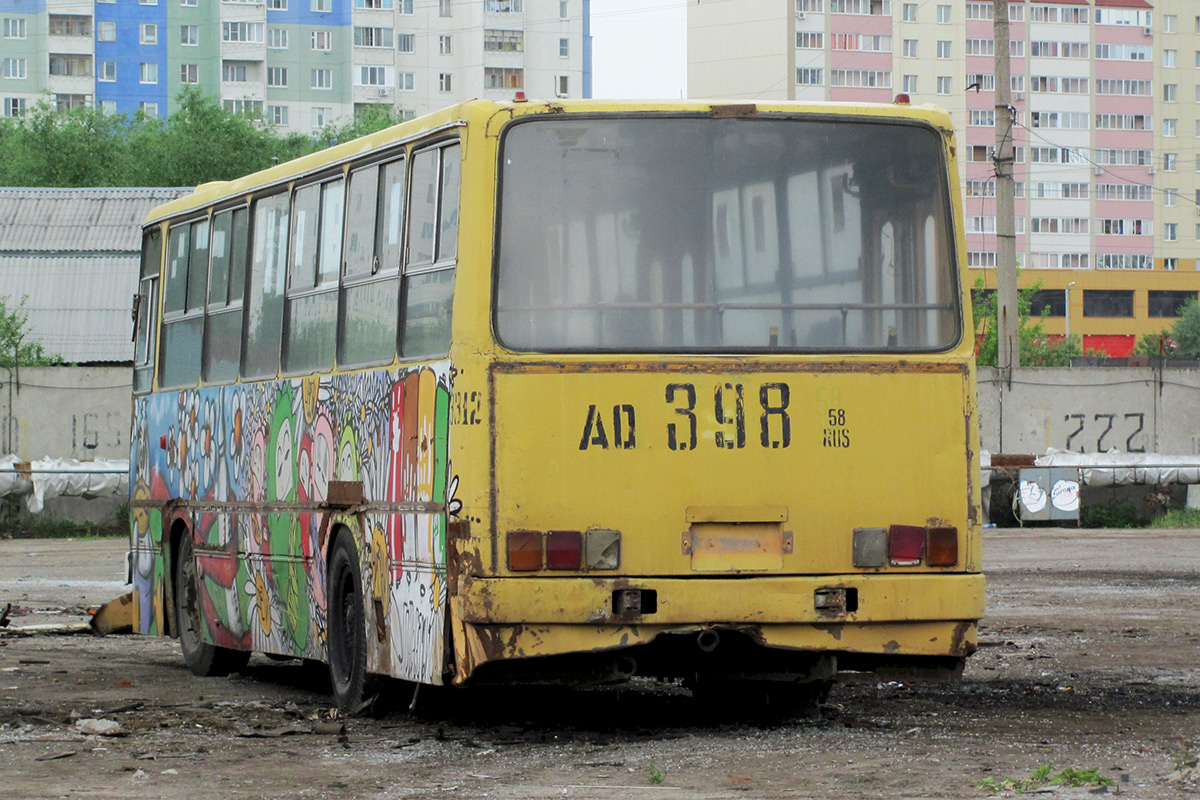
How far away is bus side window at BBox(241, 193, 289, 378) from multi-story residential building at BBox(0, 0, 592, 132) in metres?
101

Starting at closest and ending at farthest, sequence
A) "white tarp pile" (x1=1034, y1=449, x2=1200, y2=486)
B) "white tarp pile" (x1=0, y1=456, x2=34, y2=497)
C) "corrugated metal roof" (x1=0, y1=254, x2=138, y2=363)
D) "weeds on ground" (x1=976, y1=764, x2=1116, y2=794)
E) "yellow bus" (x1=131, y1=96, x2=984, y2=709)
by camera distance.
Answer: "weeds on ground" (x1=976, y1=764, x2=1116, y2=794) < "yellow bus" (x1=131, y1=96, x2=984, y2=709) < "white tarp pile" (x1=0, y1=456, x2=34, y2=497) < "white tarp pile" (x1=1034, y1=449, x2=1200, y2=486) < "corrugated metal roof" (x1=0, y1=254, x2=138, y2=363)

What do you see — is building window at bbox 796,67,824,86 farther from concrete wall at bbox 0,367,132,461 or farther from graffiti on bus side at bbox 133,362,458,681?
graffiti on bus side at bbox 133,362,458,681

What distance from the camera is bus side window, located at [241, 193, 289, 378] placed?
11.9m

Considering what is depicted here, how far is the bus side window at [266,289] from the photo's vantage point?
11898mm

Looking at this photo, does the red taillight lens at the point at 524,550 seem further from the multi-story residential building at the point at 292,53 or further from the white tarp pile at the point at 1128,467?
the multi-story residential building at the point at 292,53

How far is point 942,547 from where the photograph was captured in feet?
30.6

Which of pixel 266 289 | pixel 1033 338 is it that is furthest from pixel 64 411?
pixel 1033 338

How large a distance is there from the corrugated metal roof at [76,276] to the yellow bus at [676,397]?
46427mm

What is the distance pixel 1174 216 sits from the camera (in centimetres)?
13075

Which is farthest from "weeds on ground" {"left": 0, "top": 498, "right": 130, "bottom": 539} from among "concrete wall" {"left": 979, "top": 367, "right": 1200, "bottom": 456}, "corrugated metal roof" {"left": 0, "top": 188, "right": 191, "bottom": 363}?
"corrugated metal roof" {"left": 0, "top": 188, "right": 191, "bottom": 363}

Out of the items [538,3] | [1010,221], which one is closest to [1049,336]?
[538,3]

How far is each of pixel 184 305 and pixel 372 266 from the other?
3.90 m

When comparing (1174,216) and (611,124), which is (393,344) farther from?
(1174,216)

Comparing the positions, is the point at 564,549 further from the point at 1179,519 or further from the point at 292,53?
the point at 292,53
